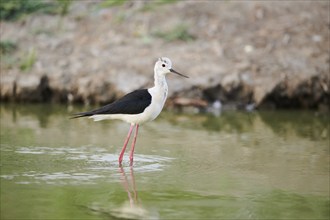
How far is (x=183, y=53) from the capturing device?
13766 millimetres

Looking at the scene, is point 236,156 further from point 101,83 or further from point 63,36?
point 63,36

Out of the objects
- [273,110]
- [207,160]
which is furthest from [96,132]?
[273,110]

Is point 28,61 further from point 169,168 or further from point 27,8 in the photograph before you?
point 169,168

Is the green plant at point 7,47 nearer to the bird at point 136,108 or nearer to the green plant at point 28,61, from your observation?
the green plant at point 28,61

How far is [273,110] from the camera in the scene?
13.0 meters

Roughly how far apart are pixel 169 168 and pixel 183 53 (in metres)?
5.42

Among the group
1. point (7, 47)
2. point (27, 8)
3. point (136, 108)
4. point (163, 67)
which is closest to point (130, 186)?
point (136, 108)

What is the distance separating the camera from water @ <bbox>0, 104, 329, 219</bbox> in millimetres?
6961

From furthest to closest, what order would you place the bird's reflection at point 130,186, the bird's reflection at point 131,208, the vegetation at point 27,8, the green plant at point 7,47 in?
the vegetation at point 27,8
the green plant at point 7,47
the bird's reflection at point 130,186
the bird's reflection at point 131,208

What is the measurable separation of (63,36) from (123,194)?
24.2 ft

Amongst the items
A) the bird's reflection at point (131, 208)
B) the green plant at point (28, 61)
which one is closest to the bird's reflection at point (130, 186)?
the bird's reflection at point (131, 208)

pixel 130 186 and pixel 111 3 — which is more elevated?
pixel 111 3

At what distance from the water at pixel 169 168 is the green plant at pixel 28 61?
1.33 meters

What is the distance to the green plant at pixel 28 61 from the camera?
13.6 metres
